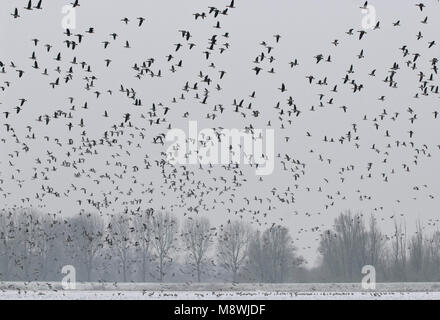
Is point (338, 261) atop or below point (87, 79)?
below

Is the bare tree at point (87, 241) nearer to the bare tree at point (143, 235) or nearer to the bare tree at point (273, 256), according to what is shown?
the bare tree at point (143, 235)

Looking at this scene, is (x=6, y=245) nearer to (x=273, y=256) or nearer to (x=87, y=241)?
(x=87, y=241)

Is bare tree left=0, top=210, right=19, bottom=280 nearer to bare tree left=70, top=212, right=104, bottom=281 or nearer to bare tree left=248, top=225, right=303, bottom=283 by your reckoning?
bare tree left=70, top=212, right=104, bottom=281

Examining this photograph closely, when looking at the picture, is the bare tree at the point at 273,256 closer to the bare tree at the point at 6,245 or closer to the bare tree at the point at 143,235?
the bare tree at the point at 143,235

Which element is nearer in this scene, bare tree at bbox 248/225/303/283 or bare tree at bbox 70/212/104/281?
bare tree at bbox 248/225/303/283

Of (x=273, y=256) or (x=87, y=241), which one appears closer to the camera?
(x=273, y=256)

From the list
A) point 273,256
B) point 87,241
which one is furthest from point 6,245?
point 273,256

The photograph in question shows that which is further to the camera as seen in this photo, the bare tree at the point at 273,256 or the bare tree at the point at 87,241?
the bare tree at the point at 87,241

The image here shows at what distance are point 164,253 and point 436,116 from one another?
63861 mm

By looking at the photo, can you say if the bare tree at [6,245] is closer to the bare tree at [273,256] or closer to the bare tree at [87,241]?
the bare tree at [87,241]

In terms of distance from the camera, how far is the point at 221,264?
96.2 metres
